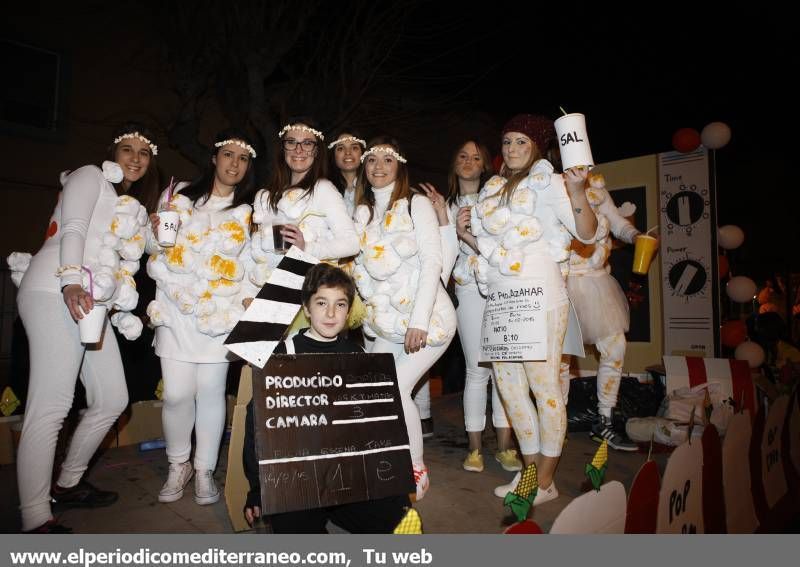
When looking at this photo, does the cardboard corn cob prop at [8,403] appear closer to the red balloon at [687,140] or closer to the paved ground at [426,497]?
the paved ground at [426,497]

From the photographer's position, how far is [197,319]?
2.72 meters

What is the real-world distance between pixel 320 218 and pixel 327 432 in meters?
1.18

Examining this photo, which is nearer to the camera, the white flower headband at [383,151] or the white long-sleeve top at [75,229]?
the white long-sleeve top at [75,229]

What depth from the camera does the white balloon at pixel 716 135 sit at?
5438 millimetres

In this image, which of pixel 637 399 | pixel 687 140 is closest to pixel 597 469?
pixel 637 399

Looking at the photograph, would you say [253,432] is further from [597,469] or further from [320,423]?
[597,469]

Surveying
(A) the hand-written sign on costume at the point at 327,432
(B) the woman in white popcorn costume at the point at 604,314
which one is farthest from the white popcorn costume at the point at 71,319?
(B) the woman in white popcorn costume at the point at 604,314

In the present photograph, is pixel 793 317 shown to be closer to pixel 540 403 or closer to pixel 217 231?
pixel 540 403

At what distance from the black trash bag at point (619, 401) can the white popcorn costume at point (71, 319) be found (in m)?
3.57

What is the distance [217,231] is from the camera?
109 inches

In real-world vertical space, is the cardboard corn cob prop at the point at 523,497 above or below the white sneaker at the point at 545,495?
above

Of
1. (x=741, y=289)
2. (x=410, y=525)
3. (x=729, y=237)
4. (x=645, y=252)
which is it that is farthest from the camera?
(x=741, y=289)
